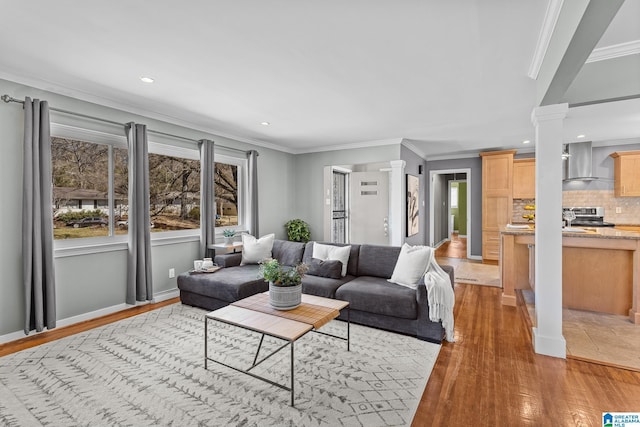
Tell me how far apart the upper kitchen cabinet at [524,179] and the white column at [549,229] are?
181 inches

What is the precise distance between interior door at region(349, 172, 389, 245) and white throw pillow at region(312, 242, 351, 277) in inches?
97.7

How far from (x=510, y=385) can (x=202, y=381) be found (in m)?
2.19

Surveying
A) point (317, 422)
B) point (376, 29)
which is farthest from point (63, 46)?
point (317, 422)

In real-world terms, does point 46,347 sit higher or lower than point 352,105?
lower

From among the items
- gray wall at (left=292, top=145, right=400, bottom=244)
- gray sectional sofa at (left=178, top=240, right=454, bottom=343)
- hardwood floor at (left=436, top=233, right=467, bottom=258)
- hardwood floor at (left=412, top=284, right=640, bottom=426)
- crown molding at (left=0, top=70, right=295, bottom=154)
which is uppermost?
crown molding at (left=0, top=70, right=295, bottom=154)

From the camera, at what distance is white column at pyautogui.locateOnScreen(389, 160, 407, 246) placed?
5535 millimetres

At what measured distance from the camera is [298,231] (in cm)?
618

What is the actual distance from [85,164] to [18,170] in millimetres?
648

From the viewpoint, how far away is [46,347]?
2.73 metres

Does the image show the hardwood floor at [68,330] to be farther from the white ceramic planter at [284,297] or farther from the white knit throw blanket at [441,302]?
the white knit throw blanket at [441,302]

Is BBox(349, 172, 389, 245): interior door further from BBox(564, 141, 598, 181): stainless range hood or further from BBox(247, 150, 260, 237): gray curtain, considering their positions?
BBox(564, 141, 598, 181): stainless range hood

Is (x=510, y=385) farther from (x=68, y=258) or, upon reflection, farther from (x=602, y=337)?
(x=68, y=258)

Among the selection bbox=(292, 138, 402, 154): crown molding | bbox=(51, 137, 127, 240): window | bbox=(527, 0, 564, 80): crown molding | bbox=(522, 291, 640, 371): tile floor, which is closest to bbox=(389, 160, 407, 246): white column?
bbox=(292, 138, 402, 154): crown molding

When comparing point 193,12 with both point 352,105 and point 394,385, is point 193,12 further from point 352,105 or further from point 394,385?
point 394,385
